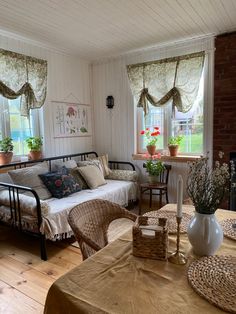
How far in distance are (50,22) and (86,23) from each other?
41cm

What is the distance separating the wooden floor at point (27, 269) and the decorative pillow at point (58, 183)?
592 mm

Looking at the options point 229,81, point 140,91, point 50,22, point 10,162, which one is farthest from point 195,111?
point 10,162

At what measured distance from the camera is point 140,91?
12.9 ft

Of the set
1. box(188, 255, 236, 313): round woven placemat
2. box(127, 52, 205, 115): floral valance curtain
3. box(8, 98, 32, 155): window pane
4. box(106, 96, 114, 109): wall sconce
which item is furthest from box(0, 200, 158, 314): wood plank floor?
box(106, 96, 114, 109): wall sconce

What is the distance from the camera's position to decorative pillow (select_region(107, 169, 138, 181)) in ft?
12.9

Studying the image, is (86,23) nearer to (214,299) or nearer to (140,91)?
(140,91)

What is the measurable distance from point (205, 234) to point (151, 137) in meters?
3.04

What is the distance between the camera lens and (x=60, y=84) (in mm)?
3869

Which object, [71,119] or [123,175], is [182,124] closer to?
[123,175]

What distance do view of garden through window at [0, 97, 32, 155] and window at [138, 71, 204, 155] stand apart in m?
1.83

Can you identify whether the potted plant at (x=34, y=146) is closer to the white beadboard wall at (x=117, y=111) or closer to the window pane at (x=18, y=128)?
the window pane at (x=18, y=128)

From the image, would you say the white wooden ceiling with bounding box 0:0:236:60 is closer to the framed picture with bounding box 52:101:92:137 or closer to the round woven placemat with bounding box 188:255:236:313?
the framed picture with bounding box 52:101:92:137

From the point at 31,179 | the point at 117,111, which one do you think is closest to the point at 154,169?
the point at 117,111

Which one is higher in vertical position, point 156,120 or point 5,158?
point 156,120
